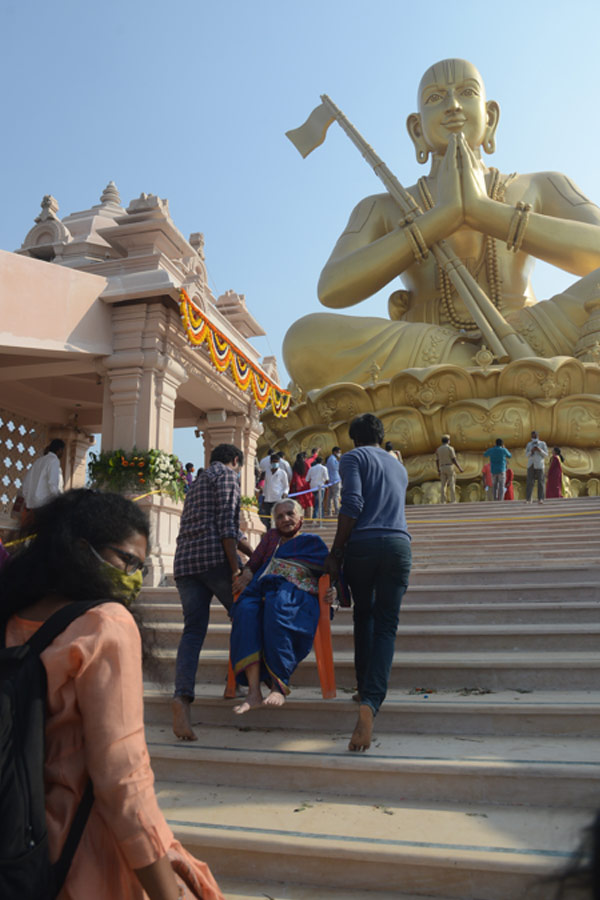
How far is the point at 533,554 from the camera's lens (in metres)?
6.29

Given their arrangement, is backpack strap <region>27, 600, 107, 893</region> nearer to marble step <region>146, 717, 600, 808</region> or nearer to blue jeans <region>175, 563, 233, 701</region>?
marble step <region>146, 717, 600, 808</region>

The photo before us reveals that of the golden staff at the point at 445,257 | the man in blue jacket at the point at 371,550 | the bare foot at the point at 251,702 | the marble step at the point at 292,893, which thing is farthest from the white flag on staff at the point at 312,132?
the marble step at the point at 292,893

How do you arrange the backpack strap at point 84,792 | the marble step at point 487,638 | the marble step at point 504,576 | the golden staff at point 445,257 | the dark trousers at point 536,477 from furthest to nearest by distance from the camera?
1. the golden staff at point 445,257
2. the dark trousers at point 536,477
3. the marble step at point 504,576
4. the marble step at point 487,638
5. the backpack strap at point 84,792

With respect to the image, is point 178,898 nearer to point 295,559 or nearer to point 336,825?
point 336,825

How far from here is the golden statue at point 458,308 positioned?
13.6m

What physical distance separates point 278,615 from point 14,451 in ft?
23.0

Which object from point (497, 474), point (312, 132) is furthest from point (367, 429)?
point (312, 132)

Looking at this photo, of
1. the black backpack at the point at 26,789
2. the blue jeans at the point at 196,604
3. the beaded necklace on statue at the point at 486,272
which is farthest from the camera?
the beaded necklace on statue at the point at 486,272

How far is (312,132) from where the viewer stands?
17.2 metres

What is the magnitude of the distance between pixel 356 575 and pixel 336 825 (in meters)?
1.15

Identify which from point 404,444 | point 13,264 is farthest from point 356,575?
point 404,444

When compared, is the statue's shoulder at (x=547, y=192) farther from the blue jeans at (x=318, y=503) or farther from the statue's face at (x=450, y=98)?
the blue jeans at (x=318, y=503)

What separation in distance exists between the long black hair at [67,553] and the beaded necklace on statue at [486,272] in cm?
1501

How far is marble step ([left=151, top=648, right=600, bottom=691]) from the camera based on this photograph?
3.57m
